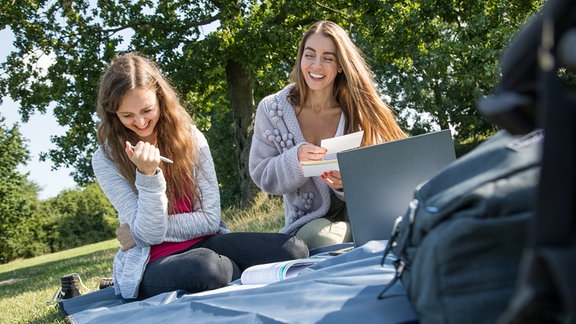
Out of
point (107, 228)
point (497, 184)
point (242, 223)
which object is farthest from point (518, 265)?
point (107, 228)

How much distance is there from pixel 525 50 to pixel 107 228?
30.8 meters

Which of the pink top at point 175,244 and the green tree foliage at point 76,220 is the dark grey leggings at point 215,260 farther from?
the green tree foliage at point 76,220

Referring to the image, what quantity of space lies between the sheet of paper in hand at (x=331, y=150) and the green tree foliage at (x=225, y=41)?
298 inches

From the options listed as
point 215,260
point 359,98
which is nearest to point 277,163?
point 359,98

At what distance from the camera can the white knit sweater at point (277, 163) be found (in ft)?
13.1

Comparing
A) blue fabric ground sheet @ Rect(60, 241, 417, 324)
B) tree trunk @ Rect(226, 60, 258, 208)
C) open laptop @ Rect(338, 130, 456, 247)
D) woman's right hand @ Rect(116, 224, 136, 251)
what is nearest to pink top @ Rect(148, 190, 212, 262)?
woman's right hand @ Rect(116, 224, 136, 251)

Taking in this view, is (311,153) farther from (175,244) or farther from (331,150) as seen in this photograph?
(175,244)

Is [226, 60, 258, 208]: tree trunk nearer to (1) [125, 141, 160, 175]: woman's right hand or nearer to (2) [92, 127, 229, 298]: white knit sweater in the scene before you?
(2) [92, 127, 229, 298]: white knit sweater

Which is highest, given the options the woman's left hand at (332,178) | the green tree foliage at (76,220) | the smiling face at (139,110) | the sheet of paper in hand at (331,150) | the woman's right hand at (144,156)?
the smiling face at (139,110)

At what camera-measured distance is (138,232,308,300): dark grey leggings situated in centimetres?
315

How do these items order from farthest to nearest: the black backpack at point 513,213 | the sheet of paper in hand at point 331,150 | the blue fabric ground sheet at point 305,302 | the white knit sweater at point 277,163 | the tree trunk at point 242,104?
the tree trunk at point 242,104 → the white knit sweater at point 277,163 → the sheet of paper in hand at point 331,150 → the blue fabric ground sheet at point 305,302 → the black backpack at point 513,213

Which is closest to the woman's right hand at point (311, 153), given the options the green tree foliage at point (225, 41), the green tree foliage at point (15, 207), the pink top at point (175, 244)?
the pink top at point (175, 244)

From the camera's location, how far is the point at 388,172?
113 inches

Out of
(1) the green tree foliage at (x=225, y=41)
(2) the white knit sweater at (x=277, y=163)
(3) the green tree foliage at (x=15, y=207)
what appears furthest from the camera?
(3) the green tree foliage at (x=15, y=207)
